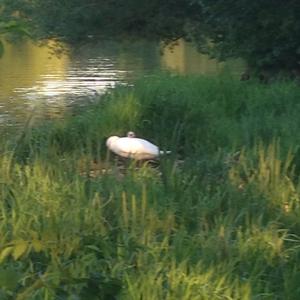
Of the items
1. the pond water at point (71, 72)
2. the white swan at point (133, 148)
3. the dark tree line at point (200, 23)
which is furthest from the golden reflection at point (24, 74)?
the white swan at point (133, 148)

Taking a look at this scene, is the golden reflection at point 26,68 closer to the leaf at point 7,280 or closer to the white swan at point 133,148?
the white swan at point 133,148

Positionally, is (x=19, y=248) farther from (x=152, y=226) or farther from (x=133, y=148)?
(x=133, y=148)

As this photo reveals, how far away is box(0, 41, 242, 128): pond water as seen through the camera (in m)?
15.8

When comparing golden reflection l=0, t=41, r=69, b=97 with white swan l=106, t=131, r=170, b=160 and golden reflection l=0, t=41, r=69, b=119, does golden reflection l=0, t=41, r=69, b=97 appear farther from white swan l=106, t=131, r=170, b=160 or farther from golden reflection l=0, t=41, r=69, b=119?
white swan l=106, t=131, r=170, b=160

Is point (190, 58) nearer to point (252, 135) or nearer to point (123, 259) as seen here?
point (252, 135)

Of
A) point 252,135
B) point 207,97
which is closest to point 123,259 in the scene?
point 252,135

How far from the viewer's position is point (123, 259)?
15.5ft

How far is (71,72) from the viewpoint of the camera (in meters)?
22.5

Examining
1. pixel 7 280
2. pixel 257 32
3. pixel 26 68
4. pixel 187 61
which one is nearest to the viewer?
pixel 7 280

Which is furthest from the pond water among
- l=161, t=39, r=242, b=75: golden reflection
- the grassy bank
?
the grassy bank

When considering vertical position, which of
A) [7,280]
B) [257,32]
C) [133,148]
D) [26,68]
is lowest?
[26,68]

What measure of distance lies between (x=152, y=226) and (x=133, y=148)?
286 cm

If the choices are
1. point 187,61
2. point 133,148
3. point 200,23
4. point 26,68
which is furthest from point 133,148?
point 187,61

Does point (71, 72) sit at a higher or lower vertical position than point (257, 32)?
lower
